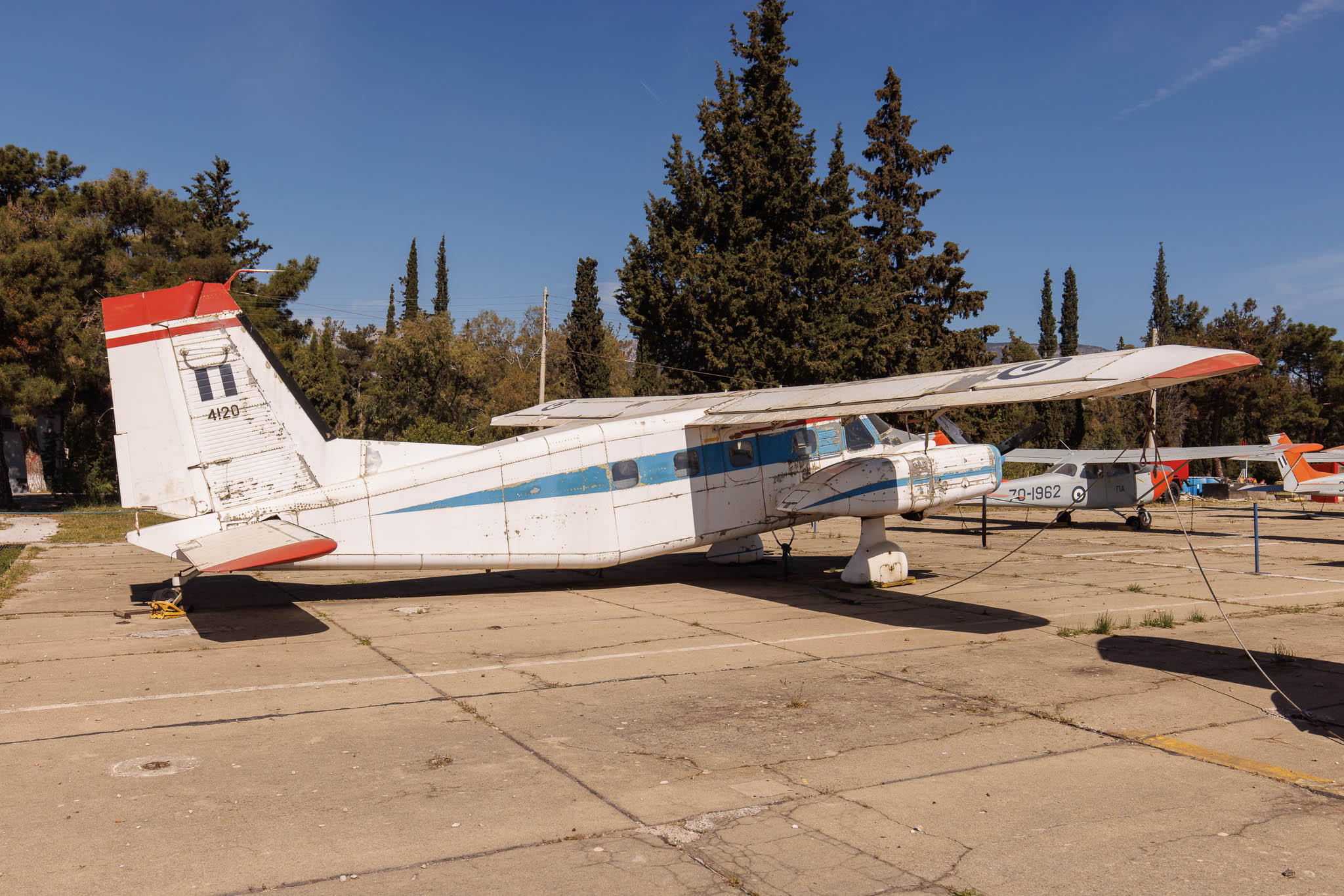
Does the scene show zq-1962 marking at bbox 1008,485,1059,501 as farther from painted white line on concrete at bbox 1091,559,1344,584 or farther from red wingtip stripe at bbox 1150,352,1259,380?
red wingtip stripe at bbox 1150,352,1259,380

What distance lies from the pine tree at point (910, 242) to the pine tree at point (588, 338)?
762 inches

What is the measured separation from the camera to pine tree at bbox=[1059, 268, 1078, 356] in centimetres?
8875

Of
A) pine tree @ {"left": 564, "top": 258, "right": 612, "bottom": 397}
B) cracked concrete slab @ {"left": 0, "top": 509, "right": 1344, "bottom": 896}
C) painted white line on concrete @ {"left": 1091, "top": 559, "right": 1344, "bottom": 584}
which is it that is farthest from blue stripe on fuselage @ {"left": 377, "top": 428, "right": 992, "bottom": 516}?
pine tree @ {"left": 564, "top": 258, "right": 612, "bottom": 397}

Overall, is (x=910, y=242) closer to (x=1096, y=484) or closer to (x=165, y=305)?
(x=1096, y=484)

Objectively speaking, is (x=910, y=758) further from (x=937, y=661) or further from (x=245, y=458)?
(x=245, y=458)

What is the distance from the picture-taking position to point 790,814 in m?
5.76

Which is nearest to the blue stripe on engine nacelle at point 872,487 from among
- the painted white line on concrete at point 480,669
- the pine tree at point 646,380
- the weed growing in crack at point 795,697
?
the painted white line on concrete at point 480,669

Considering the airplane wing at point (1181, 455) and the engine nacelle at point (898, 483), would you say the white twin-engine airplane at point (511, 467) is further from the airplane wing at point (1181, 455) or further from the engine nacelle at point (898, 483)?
the airplane wing at point (1181, 455)

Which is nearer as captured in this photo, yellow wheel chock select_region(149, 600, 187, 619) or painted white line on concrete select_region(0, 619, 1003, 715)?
painted white line on concrete select_region(0, 619, 1003, 715)

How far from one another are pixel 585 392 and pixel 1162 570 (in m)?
43.0

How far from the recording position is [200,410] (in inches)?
441

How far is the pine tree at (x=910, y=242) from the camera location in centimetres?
4572

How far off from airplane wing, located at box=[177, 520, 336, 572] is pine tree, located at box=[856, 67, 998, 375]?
39.0 metres

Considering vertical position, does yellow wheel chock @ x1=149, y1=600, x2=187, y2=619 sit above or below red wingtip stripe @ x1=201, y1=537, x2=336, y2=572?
below
